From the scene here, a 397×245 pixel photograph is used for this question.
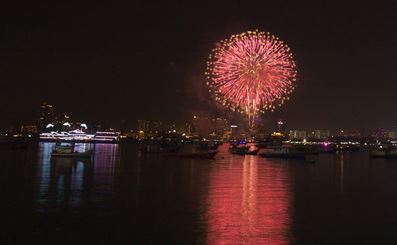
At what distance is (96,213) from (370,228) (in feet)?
22.5

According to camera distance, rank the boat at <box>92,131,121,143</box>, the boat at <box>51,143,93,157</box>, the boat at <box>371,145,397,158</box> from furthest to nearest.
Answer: the boat at <box>92,131,121,143</box> < the boat at <box>371,145,397,158</box> < the boat at <box>51,143,93,157</box>

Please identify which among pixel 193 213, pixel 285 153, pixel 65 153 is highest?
pixel 285 153

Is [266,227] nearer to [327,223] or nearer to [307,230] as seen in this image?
[307,230]

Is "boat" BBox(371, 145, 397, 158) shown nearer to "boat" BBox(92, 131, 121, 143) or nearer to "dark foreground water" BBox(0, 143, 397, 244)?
"dark foreground water" BBox(0, 143, 397, 244)

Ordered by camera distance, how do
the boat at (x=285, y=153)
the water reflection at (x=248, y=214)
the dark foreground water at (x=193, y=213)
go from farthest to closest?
1. the boat at (x=285, y=153)
2. the dark foreground water at (x=193, y=213)
3. the water reflection at (x=248, y=214)

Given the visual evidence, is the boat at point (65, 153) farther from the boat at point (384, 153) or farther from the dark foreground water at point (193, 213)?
the boat at point (384, 153)

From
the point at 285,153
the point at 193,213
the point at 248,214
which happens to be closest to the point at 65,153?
the point at 285,153

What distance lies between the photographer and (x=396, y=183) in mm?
25094

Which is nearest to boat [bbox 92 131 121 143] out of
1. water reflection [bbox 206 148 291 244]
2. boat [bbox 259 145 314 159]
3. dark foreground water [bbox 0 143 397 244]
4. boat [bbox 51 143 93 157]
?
boat [bbox 259 145 314 159]

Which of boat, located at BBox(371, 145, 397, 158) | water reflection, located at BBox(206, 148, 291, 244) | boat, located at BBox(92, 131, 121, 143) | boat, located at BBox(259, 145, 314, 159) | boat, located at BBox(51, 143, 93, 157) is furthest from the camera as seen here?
boat, located at BBox(92, 131, 121, 143)

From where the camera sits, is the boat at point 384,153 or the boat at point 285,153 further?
the boat at point 384,153

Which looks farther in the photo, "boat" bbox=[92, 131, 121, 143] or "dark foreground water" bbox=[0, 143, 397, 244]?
"boat" bbox=[92, 131, 121, 143]

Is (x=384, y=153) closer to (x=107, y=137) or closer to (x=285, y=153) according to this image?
(x=285, y=153)

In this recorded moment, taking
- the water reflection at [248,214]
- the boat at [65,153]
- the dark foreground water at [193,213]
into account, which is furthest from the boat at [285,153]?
the water reflection at [248,214]
